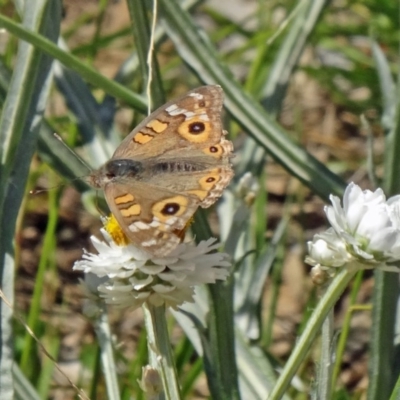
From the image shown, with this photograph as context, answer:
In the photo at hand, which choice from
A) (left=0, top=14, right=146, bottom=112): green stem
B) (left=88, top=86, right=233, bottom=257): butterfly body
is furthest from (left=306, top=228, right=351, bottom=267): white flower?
(left=0, top=14, right=146, bottom=112): green stem

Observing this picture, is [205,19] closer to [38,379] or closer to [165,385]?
[38,379]

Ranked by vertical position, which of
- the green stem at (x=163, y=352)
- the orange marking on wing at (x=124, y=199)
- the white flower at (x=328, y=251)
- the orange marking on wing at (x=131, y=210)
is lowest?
the green stem at (x=163, y=352)

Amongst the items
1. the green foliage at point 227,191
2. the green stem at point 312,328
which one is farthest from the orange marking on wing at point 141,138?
the green stem at point 312,328

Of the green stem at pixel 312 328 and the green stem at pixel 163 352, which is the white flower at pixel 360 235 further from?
the green stem at pixel 163 352

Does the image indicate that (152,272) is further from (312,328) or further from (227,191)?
(227,191)

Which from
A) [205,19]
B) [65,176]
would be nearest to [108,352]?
[65,176]
